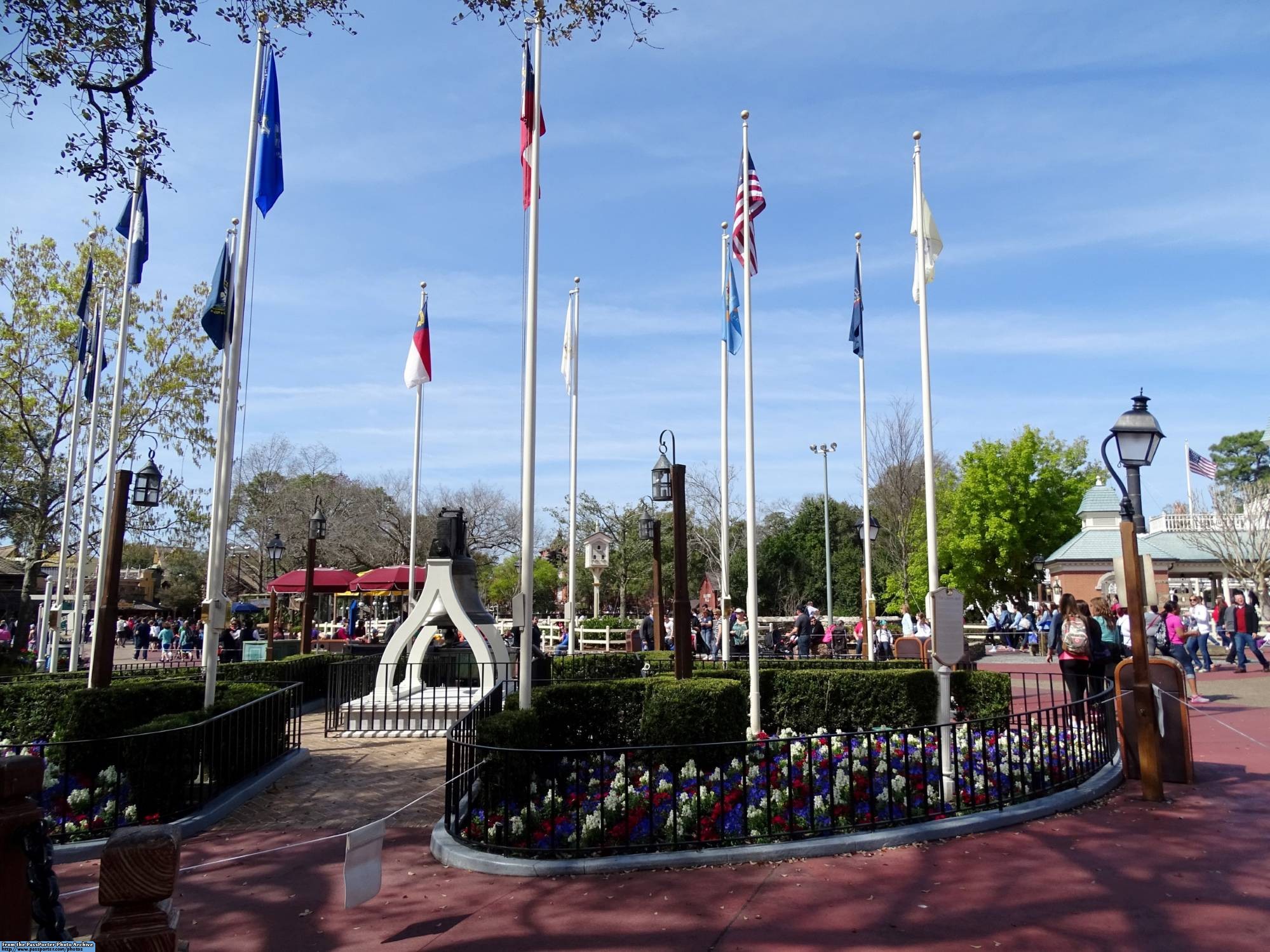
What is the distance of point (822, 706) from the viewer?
42.4 ft

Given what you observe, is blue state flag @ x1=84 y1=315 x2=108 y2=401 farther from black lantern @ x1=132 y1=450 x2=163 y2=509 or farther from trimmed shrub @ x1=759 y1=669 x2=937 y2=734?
trimmed shrub @ x1=759 y1=669 x2=937 y2=734

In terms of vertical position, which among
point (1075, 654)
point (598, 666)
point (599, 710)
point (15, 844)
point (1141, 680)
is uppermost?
point (1075, 654)

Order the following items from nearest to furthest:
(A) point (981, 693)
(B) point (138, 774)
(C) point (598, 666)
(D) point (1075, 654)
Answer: (B) point (138, 774) → (D) point (1075, 654) → (A) point (981, 693) → (C) point (598, 666)

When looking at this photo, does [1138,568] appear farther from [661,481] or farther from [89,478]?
[89,478]

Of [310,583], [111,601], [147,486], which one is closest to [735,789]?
[111,601]

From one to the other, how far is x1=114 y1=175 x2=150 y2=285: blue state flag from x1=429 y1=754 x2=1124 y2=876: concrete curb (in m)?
13.8

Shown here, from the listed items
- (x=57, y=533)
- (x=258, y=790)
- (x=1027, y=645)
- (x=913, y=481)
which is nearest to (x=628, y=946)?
(x=258, y=790)

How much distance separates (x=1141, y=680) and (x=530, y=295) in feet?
26.5

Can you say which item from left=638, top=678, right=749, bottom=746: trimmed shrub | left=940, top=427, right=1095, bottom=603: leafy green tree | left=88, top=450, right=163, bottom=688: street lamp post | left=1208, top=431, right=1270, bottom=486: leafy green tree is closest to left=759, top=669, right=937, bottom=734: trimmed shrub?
left=638, top=678, right=749, bottom=746: trimmed shrub

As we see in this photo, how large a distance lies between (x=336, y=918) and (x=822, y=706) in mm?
8483

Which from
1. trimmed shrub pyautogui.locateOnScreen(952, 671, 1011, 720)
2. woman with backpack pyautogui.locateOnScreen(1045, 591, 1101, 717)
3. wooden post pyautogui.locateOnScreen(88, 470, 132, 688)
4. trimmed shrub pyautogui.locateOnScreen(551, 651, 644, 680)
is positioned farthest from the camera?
trimmed shrub pyautogui.locateOnScreen(551, 651, 644, 680)

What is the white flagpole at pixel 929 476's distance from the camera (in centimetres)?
855

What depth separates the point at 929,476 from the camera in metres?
10.6

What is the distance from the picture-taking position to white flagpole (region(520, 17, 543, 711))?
1054 cm
